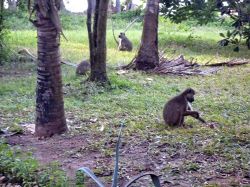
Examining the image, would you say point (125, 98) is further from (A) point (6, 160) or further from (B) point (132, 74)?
(A) point (6, 160)

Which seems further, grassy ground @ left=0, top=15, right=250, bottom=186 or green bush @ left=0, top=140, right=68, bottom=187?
grassy ground @ left=0, top=15, right=250, bottom=186

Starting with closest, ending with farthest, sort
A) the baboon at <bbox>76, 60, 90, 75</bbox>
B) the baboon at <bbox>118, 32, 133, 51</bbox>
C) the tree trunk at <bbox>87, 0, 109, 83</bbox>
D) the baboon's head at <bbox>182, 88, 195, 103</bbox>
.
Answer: the baboon's head at <bbox>182, 88, 195, 103</bbox>, the tree trunk at <bbox>87, 0, 109, 83</bbox>, the baboon at <bbox>76, 60, 90, 75</bbox>, the baboon at <bbox>118, 32, 133, 51</bbox>

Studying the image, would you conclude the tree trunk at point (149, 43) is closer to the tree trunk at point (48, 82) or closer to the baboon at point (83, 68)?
the baboon at point (83, 68)

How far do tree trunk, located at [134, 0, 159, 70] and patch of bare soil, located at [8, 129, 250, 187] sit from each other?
7.02 meters

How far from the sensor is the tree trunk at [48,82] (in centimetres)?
767

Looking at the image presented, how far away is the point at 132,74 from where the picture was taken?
13.9 m

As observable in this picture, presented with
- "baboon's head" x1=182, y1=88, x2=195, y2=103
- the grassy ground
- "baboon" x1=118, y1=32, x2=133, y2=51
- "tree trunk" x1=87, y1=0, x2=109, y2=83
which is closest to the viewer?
the grassy ground

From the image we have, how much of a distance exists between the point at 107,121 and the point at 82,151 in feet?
6.08

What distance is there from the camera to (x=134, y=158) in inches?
255

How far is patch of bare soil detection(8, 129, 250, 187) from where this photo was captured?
18.4 feet

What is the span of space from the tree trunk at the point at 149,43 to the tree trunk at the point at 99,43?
306cm

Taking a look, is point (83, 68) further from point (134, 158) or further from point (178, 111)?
point (134, 158)

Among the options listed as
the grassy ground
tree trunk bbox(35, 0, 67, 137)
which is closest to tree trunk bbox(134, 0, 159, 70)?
the grassy ground

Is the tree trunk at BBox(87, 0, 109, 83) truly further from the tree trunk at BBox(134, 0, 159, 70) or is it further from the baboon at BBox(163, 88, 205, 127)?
the baboon at BBox(163, 88, 205, 127)
